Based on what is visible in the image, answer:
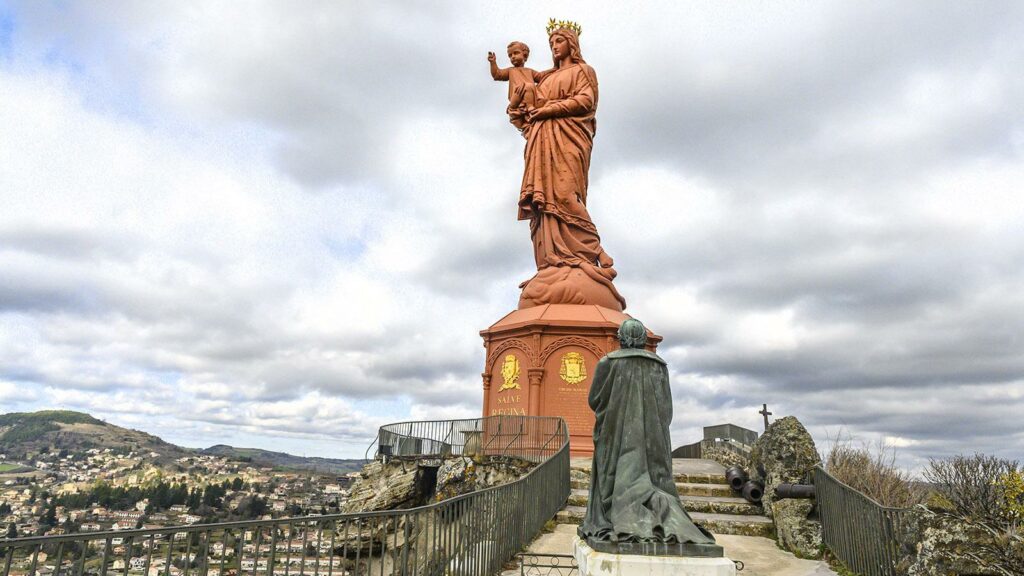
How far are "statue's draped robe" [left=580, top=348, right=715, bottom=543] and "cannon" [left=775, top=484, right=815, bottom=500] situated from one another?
5.04 m

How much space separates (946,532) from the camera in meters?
5.16

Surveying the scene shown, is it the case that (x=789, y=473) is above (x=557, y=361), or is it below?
below

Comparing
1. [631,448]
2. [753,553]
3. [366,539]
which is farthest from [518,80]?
[631,448]

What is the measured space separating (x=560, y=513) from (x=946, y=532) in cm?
616

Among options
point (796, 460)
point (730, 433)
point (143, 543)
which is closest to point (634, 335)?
point (143, 543)

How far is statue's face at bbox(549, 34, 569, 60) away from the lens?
20.7 meters

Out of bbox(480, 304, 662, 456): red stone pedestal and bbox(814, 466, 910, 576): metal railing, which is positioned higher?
bbox(480, 304, 662, 456): red stone pedestal

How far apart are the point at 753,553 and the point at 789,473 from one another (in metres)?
1.58

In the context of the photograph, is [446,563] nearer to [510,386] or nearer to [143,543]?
[143,543]

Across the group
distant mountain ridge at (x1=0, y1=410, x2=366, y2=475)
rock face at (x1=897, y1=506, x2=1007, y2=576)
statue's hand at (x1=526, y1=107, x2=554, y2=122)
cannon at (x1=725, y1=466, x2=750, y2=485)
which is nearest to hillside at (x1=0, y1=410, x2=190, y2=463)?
distant mountain ridge at (x1=0, y1=410, x2=366, y2=475)

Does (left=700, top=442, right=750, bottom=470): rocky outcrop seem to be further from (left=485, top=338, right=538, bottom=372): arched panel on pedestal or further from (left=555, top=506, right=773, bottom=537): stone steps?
(left=485, top=338, right=538, bottom=372): arched panel on pedestal

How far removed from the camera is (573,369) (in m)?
16.7

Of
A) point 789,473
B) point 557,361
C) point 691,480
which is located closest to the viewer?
point 789,473

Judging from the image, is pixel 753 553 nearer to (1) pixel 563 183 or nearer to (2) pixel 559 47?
(1) pixel 563 183
